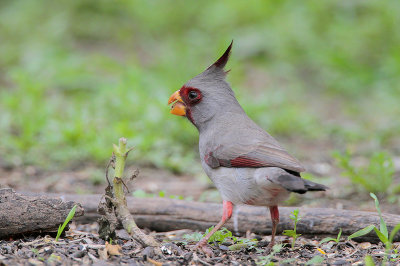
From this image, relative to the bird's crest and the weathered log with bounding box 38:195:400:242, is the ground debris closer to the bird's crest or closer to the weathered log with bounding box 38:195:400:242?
the weathered log with bounding box 38:195:400:242

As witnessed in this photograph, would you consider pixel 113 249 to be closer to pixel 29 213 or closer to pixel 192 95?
pixel 29 213

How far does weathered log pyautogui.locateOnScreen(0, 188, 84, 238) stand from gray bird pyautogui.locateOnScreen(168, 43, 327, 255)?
0.86 meters

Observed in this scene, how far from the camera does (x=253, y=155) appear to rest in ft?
11.8

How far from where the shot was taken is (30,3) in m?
11.7

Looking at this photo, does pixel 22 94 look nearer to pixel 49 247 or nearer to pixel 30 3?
pixel 49 247

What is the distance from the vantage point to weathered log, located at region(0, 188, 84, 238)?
3406 mm

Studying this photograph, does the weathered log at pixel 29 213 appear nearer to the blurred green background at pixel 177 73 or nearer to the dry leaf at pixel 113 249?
the dry leaf at pixel 113 249

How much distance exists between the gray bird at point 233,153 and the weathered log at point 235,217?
280 mm

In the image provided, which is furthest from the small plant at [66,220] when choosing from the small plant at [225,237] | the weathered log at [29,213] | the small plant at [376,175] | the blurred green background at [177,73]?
the blurred green background at [177,73]

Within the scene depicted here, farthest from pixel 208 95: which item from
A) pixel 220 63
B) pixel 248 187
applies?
pixel 248 187

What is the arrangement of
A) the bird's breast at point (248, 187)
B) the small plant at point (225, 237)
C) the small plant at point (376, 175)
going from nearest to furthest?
the bird's breast at point (248, 187) < the small plant at point (225, 237) < the small plant at point (376, 175)

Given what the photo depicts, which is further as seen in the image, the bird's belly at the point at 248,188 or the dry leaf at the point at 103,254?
the bird's belly at the point at 248,188

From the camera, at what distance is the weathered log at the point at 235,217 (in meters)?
3.85

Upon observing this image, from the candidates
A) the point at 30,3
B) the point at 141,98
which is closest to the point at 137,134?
the point at 141,98
